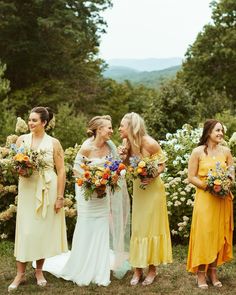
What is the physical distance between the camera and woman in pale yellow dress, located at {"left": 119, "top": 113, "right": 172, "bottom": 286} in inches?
280

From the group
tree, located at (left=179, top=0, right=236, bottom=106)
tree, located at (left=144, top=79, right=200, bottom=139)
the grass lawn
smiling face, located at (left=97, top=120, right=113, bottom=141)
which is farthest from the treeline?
smiling face, located at (left=97, top=120, right=113, bottom=141)

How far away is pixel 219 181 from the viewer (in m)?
6.55

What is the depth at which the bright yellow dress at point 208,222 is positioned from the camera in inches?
270

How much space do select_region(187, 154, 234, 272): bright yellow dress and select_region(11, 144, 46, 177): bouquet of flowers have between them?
2040mm

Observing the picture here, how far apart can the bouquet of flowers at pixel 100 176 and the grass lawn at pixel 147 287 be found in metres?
1.23

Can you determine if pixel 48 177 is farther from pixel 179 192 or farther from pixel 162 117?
pixel 162 117

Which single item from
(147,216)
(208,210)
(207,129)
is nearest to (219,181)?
(208,210)

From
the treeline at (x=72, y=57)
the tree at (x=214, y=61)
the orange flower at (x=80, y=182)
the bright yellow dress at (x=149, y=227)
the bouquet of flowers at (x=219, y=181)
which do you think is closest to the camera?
the bouquet of flowers at (x=219, y=181)

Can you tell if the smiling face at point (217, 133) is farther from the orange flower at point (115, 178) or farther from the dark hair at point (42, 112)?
the dark hair at point (42, 112)

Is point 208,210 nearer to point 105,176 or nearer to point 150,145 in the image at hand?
point 150,145

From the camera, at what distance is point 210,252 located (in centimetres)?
689

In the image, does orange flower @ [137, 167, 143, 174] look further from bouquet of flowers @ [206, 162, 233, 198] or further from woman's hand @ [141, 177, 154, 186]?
bouquet of flowers @ [206, 162, 233, 198]

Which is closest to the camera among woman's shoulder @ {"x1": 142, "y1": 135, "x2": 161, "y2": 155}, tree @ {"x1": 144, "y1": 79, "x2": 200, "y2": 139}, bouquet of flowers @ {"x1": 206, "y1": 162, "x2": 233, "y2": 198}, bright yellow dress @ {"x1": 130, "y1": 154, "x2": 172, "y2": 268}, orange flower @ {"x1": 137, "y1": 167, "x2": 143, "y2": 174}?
bouquet of flowers @ {"x1": 206, "y1": 162, "x2": 233, "y2": 198}

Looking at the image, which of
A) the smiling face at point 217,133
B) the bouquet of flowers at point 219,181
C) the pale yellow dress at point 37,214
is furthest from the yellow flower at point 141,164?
the pale yellow dress at point 37,214
